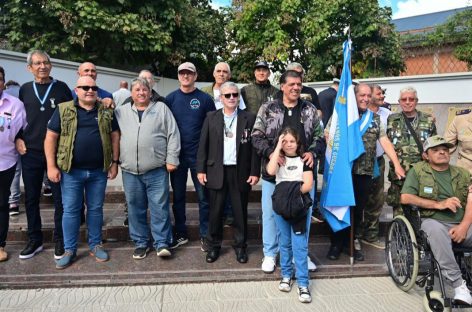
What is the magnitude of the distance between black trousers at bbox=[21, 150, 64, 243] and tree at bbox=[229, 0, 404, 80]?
27.8 ft

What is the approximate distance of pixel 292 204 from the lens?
3.18m

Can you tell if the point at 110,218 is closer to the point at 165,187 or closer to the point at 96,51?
the point at 165,187

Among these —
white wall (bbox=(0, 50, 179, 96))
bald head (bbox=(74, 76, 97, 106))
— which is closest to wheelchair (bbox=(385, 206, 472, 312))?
bald head (bbox=(74, 76, 97, 106))

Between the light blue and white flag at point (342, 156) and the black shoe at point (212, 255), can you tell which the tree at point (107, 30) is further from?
the light blue and white flag at point (342, 156)

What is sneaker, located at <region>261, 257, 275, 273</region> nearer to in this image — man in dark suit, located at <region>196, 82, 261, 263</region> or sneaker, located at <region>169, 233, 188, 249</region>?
man in dark suit, located at <region>196, 82, 261, 263</region>

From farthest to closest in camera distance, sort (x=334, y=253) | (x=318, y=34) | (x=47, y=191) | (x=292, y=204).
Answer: (x=318, y=34), (x=47, y=191), (x=334, y=253), (x=292, y=204)

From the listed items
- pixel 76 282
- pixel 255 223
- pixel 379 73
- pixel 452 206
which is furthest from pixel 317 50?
pixel 76 282

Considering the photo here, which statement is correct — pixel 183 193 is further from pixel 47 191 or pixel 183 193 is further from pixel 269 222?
pixel 47 191

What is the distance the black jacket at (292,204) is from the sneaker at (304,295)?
1.61 feet

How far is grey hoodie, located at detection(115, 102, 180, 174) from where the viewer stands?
362cm

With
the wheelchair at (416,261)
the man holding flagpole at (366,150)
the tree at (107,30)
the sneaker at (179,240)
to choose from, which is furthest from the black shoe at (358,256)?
the tree at (107,30)

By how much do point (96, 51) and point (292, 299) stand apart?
8.42m

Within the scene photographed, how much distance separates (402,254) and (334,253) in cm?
79

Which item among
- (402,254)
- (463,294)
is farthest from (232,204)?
(463,294)
